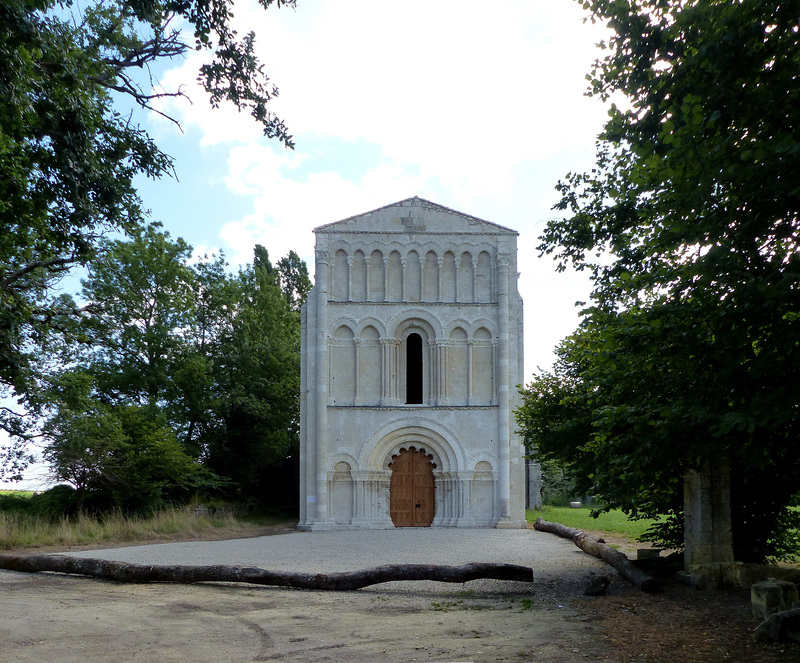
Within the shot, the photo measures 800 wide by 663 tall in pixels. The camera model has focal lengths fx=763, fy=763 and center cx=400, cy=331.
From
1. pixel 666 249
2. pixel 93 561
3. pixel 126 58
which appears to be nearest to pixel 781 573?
pixel 666 249

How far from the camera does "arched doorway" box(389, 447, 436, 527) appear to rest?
27.8m

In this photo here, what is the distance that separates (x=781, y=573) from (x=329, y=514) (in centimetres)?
1889

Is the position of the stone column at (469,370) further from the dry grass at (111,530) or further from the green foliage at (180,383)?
the green foliage at (180,383)

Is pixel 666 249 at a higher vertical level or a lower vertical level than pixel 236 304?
lower

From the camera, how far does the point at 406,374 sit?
28.8m

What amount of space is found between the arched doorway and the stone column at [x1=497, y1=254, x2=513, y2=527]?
256 cm

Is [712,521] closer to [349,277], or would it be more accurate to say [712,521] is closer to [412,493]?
[412,493]

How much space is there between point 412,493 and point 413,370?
469 cm

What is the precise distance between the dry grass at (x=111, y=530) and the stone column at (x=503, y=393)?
8358 mm

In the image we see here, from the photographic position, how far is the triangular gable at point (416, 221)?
2831 centimetres

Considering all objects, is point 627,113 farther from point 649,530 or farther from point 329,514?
point 329,514

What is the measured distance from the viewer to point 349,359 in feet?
91.4

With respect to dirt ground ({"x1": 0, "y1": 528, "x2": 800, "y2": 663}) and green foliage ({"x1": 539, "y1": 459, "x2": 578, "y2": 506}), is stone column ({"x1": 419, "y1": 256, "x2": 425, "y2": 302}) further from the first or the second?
green foliage ({"x1": 539, "y1": 459, "x2": 578, "y2": 506})

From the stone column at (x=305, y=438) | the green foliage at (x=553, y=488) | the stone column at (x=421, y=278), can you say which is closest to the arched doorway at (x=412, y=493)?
the stone column at (x=305, y=438)
